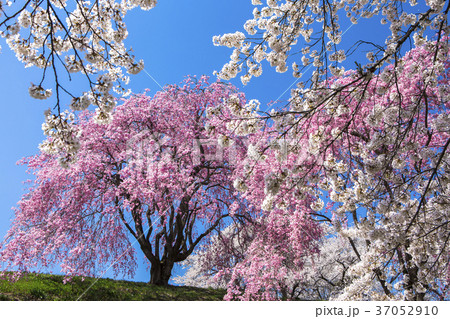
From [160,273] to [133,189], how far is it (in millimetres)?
3750

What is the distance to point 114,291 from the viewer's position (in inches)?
317

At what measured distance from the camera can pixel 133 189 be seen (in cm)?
927

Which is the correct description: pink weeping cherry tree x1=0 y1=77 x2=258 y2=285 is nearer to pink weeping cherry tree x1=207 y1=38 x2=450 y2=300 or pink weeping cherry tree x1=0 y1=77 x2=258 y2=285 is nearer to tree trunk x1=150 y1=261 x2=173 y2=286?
tree trunk x1=150 y1=261 x2=173 y2=286

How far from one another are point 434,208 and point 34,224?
10.4 meters

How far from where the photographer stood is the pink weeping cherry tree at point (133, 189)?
9.09m

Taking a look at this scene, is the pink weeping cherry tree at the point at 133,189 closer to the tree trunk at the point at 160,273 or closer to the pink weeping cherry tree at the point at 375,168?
the tree trunk at the point at 160,273

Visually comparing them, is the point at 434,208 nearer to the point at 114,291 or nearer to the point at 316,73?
the point at 316,73

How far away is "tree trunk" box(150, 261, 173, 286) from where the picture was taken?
10.9 m

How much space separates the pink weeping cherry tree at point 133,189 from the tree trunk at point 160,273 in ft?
0.11

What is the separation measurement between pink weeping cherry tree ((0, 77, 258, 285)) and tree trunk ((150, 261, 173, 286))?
0.03 m
